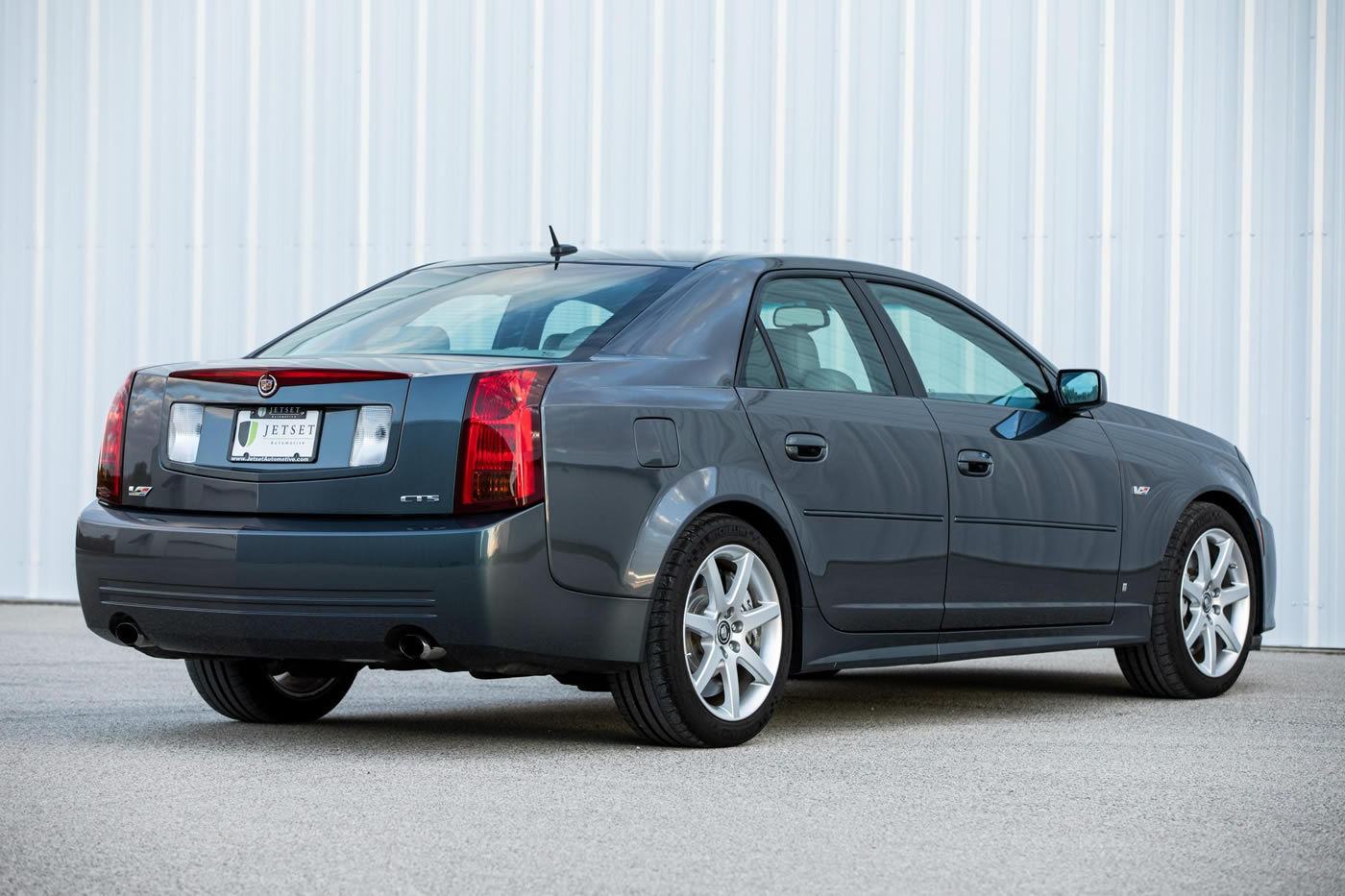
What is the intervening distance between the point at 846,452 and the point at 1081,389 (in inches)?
53.6

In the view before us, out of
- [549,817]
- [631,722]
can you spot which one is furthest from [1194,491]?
[549,817]

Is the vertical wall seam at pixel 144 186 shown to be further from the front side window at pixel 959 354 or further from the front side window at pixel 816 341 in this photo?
the front side window at pixel 816 341

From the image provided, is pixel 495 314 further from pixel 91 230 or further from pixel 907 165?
pixel 91 230

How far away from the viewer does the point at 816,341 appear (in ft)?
20.4

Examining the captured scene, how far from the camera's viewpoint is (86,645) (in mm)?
9641

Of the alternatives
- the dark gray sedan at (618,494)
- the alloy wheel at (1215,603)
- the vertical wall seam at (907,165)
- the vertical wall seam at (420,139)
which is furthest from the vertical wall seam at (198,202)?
the alloy wheel at (1215,603)

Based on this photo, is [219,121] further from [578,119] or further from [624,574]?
[624,574]

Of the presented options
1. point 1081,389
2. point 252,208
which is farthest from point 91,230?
point 1081,389

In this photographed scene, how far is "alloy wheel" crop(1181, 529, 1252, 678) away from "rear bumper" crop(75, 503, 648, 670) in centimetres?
304

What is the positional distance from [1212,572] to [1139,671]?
0.52 meters

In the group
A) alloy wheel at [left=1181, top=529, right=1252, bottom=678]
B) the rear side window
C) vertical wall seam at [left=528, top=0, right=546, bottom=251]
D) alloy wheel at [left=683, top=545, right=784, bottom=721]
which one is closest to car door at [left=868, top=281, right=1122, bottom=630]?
alloy wheel at [left=1181, top=529, right=1252, bottom=678]

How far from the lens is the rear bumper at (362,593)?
5000mm

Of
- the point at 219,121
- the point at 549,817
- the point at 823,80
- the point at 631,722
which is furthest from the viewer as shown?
the point at 219,121

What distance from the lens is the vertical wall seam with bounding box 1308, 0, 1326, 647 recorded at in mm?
Result: 10523
